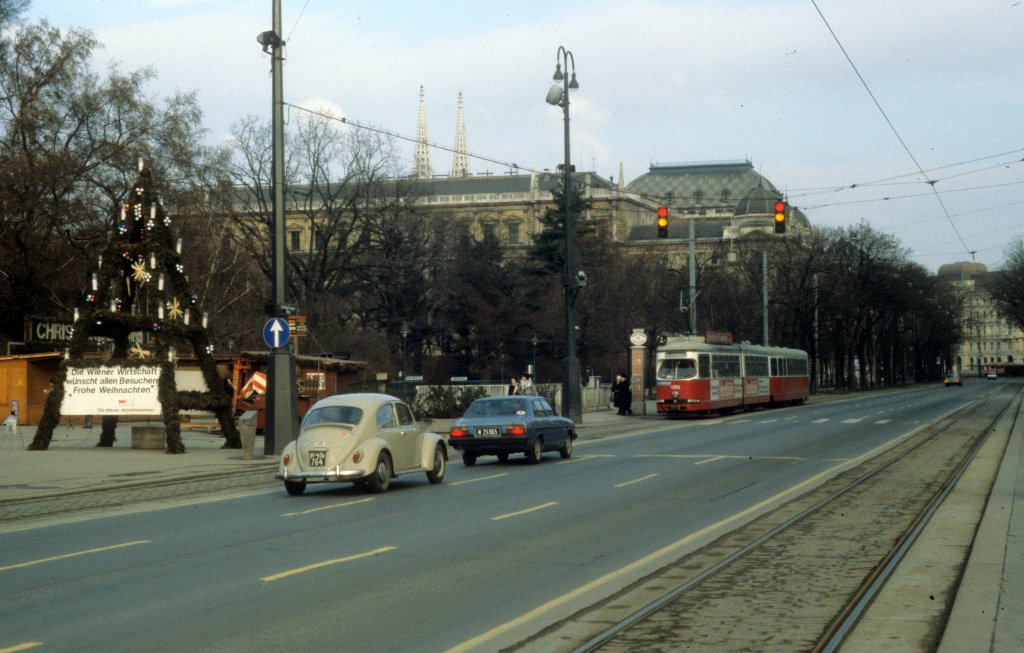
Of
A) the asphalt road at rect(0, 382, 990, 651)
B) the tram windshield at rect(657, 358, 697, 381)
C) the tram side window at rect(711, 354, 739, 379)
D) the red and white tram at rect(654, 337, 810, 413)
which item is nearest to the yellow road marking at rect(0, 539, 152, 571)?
the asphalt road at rect(0, 382, 990, 651)

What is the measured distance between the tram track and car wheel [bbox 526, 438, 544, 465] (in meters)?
7.77

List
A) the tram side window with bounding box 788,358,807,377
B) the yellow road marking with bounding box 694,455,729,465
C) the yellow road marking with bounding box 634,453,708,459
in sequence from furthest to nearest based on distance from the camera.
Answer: the tram side window with bounding box 788,358,807,377 → the yellow road marking with bounding box 634,453,708,459 → the yellow road marking with bounding box 694,455,729,465

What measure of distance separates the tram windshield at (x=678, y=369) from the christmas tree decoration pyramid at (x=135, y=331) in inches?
877

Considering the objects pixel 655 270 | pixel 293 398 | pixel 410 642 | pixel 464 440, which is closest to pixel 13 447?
pixel 293 398

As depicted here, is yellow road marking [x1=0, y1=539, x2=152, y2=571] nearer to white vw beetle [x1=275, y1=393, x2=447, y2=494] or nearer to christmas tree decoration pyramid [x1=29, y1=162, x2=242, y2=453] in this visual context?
white vw beetle [x1=275, y1=393, x2=447, y2=494]

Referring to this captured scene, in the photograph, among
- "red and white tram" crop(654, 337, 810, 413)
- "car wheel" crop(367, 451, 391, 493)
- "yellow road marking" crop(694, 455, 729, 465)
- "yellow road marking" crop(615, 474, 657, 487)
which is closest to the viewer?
"car wheel" crop(367, 451, 391, 493)

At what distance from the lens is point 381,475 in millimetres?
19266

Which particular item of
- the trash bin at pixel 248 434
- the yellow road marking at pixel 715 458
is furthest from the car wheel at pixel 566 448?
the trash bin at pixel 248 434

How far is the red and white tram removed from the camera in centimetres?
4766

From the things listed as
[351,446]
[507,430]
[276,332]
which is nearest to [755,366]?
[507,430]

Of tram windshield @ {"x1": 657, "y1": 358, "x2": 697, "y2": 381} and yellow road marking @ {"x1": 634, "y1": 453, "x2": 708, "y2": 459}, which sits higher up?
tram windshield @ {"x1": 657, "y1": 358, "x2": 697, "y2": 381}

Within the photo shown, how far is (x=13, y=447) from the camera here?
29500 millimetres

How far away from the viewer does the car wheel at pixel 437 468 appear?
20906mm

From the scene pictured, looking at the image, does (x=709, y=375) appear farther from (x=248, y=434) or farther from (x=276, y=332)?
(x=248, y=434)
